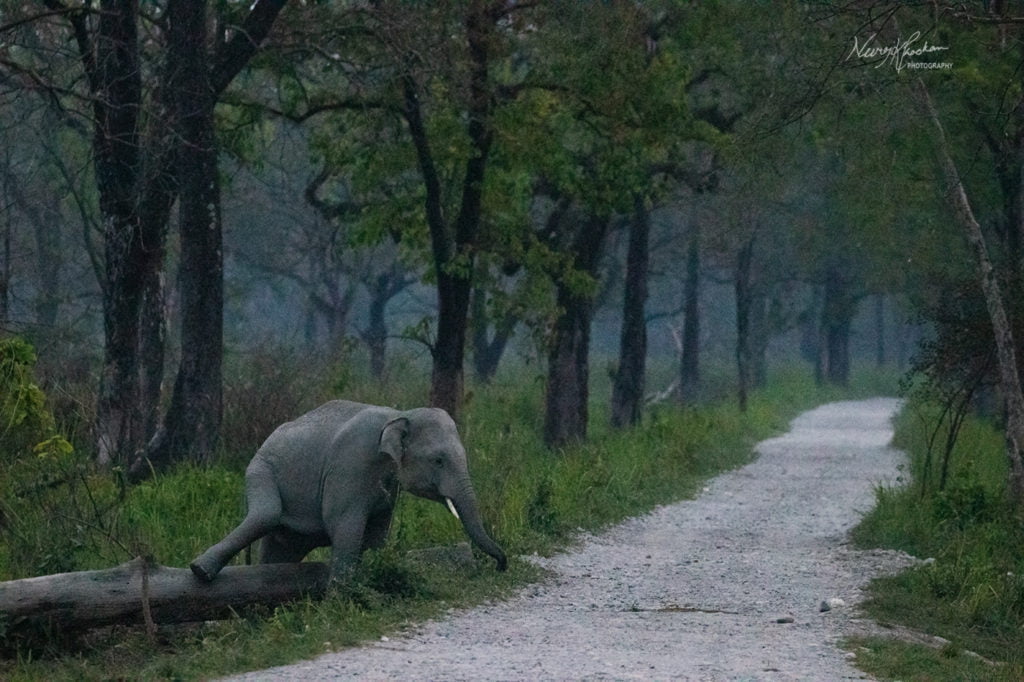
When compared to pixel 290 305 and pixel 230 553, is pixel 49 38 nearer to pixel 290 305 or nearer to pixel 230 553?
pixel 230 553

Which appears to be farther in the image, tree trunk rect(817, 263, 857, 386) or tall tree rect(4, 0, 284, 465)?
tree trunk rect(817, 263, 857, 386)

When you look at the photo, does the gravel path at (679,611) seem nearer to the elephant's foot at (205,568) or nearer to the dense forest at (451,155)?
the elephant's foot at (205,568)

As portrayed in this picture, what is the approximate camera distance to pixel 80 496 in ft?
42.8

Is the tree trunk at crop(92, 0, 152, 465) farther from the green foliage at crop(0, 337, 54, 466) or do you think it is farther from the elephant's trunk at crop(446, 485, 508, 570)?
the elephant's trunk at crop(446, 485, 508, 570)

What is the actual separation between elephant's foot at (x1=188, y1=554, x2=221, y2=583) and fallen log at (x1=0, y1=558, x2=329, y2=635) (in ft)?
0.18

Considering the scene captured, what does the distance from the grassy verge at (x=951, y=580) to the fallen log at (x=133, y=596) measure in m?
4.10

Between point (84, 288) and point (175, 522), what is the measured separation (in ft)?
118

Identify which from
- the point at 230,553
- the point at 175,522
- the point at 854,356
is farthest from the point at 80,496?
the point at 854,356

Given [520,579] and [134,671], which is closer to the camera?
[134,671]

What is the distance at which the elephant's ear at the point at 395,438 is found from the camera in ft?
36.7

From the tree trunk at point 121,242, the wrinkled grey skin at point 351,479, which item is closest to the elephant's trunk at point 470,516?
the wrinkled grey skin at point 351,479

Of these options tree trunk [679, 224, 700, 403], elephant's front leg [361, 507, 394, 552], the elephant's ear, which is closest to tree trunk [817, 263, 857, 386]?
tree trunk [679, 224, 700, 403]

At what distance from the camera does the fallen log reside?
989cm

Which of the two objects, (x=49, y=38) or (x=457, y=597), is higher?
(x=49, y=38)
